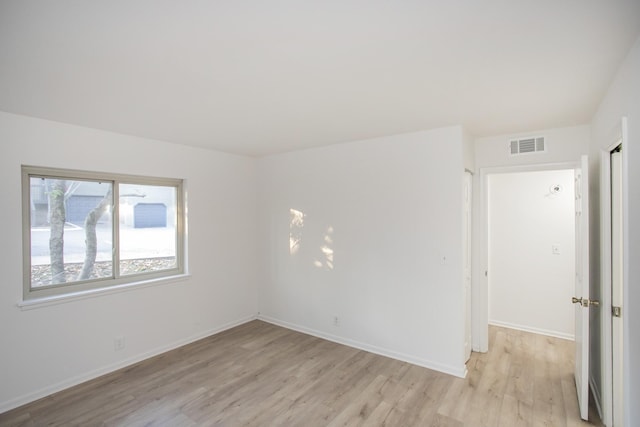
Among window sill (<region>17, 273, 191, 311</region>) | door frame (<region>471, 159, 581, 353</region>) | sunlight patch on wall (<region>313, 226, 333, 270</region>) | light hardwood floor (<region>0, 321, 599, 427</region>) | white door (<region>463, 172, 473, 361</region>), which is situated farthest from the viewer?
sunlight patch on wall (<region>313, 226, 333, 270</region>)

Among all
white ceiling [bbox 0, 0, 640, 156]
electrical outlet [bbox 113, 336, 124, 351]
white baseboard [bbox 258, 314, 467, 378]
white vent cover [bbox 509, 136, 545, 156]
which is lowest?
white baseboard [bbox 258, 314, 467, 378]

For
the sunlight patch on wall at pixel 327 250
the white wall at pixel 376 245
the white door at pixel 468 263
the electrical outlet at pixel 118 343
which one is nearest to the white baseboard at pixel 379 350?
the white wall at pixel 376 245

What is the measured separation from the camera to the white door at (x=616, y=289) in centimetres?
221

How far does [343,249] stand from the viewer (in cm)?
409

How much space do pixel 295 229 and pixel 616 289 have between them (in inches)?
133

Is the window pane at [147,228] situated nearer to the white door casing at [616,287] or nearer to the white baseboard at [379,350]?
the white baseboard at [379,350]

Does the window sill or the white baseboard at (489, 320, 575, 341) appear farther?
the white baseboard at (489, 320, 575, 341)

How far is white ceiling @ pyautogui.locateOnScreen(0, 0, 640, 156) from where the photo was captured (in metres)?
1.40

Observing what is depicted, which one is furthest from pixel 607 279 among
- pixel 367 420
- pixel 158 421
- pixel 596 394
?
pixel 158 421

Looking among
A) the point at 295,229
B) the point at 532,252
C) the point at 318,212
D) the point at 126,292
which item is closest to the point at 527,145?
the point at 532,252

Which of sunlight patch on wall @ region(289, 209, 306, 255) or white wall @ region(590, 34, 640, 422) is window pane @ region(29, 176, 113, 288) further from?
white wall @ region(590, 34, 640, 422)

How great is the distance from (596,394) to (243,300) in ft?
13.4

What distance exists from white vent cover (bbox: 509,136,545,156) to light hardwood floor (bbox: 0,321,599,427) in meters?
2.30

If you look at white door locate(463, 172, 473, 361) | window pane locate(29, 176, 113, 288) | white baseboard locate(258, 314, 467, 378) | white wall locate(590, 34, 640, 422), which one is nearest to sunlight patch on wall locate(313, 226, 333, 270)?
white baseboard locate(258, 314, 467, 378)
